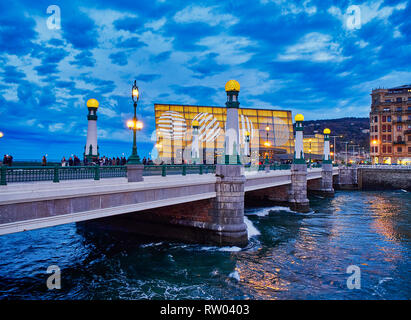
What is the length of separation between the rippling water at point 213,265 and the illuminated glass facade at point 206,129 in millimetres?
41427

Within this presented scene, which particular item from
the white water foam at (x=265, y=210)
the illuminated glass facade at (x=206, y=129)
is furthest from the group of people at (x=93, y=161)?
the illuminated glass facade at (x=206, y=129)

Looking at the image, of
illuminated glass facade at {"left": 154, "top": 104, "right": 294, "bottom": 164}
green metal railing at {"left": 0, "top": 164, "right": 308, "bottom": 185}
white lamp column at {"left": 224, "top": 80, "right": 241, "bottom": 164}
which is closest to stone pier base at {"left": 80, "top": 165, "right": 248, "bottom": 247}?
white lamp column at {"left": 224, "top": 80, "right": 241, "bottom": 164}

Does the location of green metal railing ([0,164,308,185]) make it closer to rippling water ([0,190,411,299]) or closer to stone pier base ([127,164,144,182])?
stone pier base ([127,164,144,182])

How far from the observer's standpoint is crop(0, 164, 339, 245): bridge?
875 cm

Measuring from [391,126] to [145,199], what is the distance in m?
81.8

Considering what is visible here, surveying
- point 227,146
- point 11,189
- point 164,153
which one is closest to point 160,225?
point 227,146

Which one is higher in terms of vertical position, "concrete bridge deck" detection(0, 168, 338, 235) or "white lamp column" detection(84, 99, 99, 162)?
"white lamp column" detection(84, 99, 99, 162)

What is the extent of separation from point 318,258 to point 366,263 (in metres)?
2.14

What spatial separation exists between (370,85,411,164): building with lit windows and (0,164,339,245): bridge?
6660cm

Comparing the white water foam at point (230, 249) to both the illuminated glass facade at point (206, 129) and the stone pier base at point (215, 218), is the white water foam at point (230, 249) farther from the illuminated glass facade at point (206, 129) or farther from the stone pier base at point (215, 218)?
the illuminated glass facade at point (206, 129)

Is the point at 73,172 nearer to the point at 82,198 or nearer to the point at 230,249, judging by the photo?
the point at 82,198

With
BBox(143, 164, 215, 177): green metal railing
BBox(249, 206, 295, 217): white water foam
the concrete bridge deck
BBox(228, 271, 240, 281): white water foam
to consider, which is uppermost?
BBox(143, 164, 215, 177): green metal railing

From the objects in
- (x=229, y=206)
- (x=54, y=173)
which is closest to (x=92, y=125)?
(x=54, y=173)

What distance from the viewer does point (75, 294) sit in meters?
10.6
